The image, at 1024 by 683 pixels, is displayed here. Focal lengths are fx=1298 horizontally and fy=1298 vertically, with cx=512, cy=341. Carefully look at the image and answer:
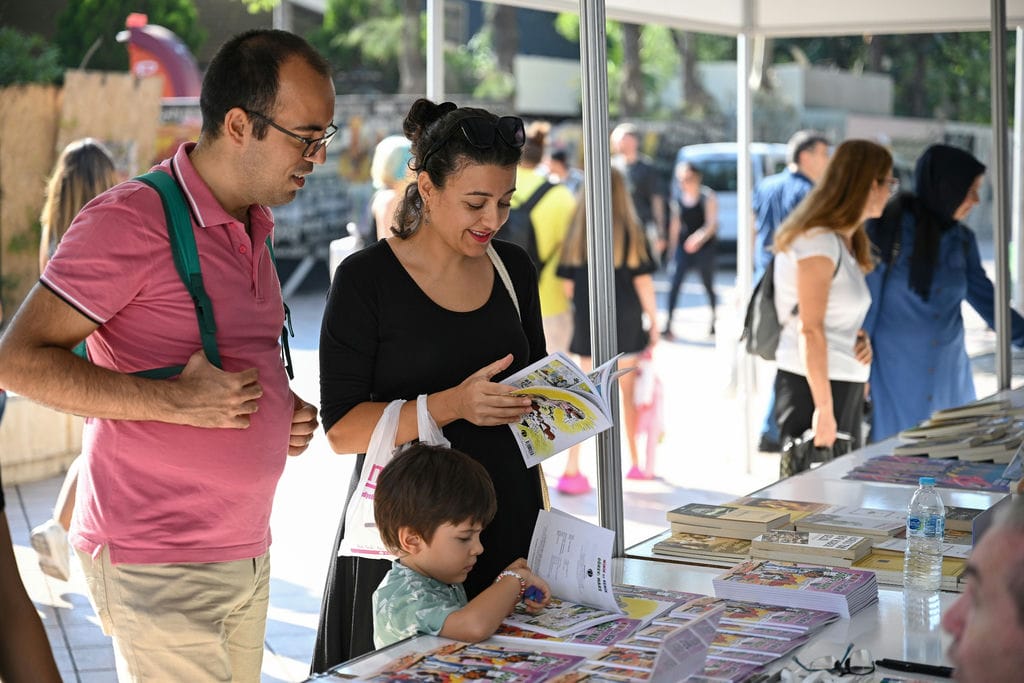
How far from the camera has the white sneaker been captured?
4.85m

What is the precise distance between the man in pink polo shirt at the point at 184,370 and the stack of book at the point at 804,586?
0.83 metres

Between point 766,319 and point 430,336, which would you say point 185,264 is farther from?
point 766,319

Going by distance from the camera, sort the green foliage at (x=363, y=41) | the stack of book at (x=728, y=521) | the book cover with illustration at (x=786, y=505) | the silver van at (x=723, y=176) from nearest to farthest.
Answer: the stack of book at (x=728, y=521)
the book cover with illustration at (x=786, y=505)
the silver van at (x=723, y=176)
the green foliage at (x=363, y=41)

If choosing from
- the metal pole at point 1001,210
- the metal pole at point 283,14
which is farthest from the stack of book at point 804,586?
the metal pole at point 283,14

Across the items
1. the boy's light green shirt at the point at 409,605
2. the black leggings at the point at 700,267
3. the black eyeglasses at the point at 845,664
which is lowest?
the black leggings at the point at 700,267

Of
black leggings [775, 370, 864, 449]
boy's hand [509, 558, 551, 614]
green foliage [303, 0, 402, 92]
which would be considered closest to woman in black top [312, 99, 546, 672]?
boy's hand [509, 558, 551, 614]

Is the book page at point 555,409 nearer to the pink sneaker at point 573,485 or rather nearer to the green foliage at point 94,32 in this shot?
the pink sneaker at point 573,485

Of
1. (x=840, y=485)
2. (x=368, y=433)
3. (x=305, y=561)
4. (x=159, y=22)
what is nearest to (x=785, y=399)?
(x=840, y=485)

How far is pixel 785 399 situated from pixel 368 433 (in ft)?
8.71

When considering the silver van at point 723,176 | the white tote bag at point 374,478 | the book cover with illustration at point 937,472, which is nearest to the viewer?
the white tote bag at point 374,478

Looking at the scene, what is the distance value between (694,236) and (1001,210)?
7757 millimetres

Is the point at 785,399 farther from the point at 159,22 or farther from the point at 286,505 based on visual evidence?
the point at 159,22

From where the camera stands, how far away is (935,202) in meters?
4.94

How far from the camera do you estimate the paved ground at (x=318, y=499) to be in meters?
4.46
